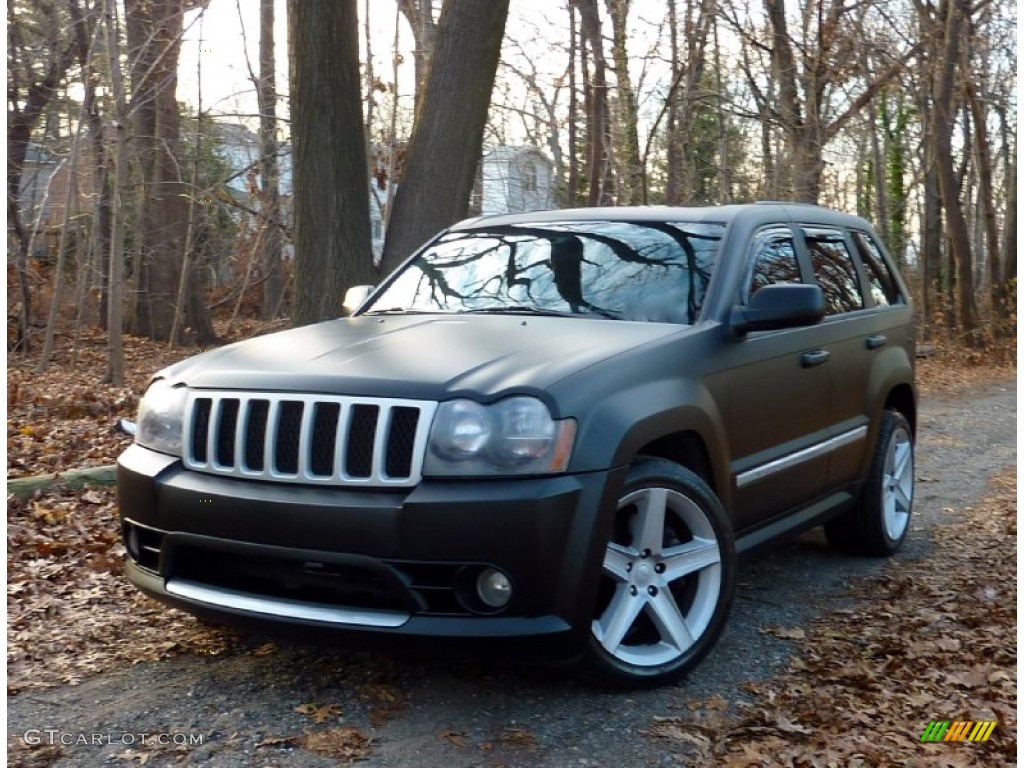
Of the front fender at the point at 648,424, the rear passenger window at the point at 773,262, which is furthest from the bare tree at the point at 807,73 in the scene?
the front fender at the point at 648,424

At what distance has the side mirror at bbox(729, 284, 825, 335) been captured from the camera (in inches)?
180

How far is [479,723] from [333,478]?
3.13ft

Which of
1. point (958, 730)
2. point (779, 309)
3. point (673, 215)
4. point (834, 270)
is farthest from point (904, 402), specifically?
point (958, 730)

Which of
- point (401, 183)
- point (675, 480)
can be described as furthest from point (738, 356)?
point (401, 183)

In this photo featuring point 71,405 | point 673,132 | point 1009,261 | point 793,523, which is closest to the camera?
point 793,523

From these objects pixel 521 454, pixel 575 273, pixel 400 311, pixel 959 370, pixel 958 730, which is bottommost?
pixel 958 730

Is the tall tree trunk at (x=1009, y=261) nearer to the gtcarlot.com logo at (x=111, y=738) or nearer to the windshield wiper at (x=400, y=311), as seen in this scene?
the windshield wiper at (x=400, y=311)

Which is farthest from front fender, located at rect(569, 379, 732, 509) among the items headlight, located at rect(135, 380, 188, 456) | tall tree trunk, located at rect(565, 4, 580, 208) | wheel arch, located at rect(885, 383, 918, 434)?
tall tree trunk, located at rect(565, 4, 580, 208)

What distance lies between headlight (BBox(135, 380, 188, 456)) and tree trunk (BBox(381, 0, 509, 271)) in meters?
5.01

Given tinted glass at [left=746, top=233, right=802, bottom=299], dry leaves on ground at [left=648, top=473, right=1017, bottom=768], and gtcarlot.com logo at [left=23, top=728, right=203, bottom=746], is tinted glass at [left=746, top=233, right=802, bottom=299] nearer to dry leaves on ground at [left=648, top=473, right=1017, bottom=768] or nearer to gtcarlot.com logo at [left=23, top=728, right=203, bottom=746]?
dry leaves on ground at [left=648, top=473, right=1017, bottom=768]

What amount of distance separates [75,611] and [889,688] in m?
3.44

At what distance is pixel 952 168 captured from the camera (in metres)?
20.0

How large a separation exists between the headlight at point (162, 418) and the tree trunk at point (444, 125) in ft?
16.5

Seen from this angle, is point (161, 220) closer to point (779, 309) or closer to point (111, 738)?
point (779, 309)
